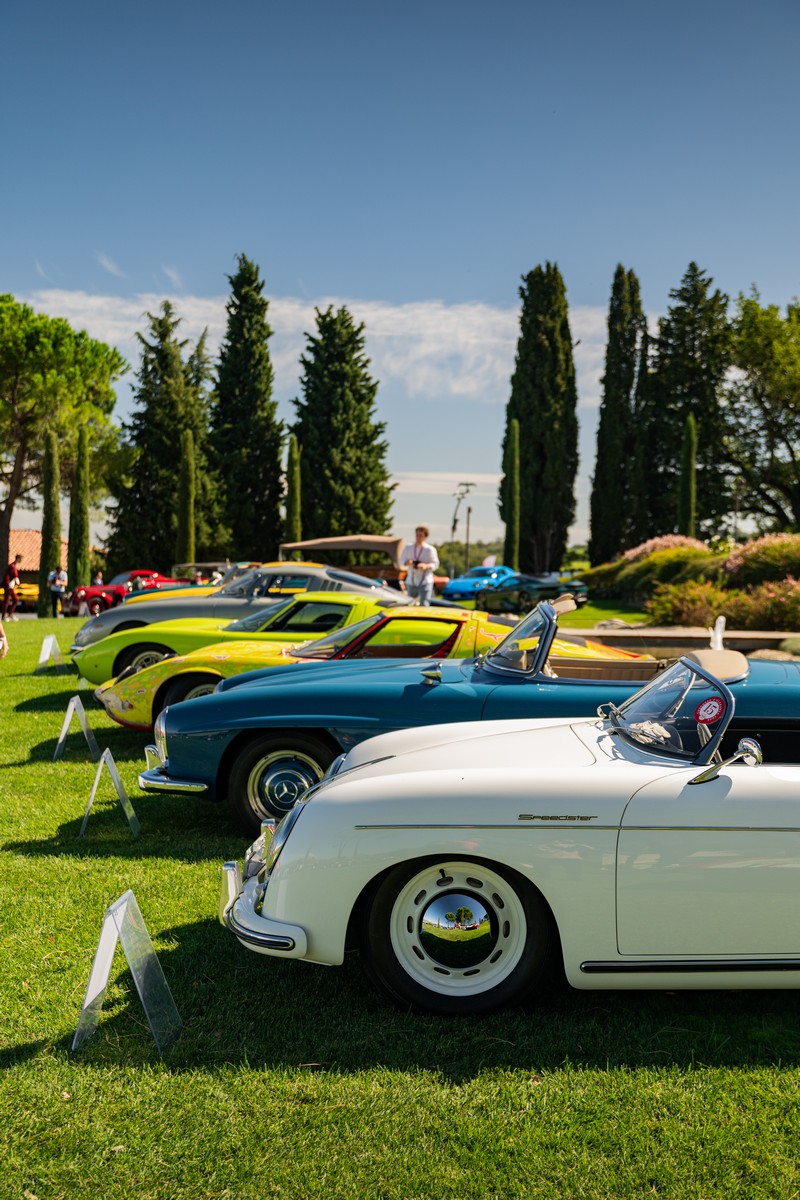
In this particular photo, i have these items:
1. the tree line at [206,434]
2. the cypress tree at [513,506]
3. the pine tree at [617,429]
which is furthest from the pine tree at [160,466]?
the pine tree at [617,429]

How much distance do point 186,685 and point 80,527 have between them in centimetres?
3295

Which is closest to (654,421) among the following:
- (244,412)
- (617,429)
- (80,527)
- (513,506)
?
(617,429)

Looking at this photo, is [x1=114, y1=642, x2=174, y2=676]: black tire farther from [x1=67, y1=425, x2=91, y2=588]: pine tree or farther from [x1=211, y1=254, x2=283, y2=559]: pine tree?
[x1=211, y1=254, x2=283, y2=559]: pine tree

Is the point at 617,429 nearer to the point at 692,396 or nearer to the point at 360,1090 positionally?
the point at 692,396

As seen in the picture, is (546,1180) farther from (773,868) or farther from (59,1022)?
(59,1022)

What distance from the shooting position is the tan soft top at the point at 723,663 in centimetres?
450

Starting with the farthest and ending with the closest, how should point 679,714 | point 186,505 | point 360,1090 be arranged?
point 186,505, point 679,714, point 360,1090

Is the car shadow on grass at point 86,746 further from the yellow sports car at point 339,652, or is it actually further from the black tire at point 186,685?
the black tire at point 186,685

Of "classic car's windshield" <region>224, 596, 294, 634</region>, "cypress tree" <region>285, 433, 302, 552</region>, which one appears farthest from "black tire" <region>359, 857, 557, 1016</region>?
"cypress tree" <region>285, 433, 302, 552</region>

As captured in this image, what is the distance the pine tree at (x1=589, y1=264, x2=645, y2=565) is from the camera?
51.5 m

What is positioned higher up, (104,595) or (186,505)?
(186,505)

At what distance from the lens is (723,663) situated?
459 centimetres

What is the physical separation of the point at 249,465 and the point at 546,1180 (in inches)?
1815

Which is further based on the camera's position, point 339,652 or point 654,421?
point 654,421
